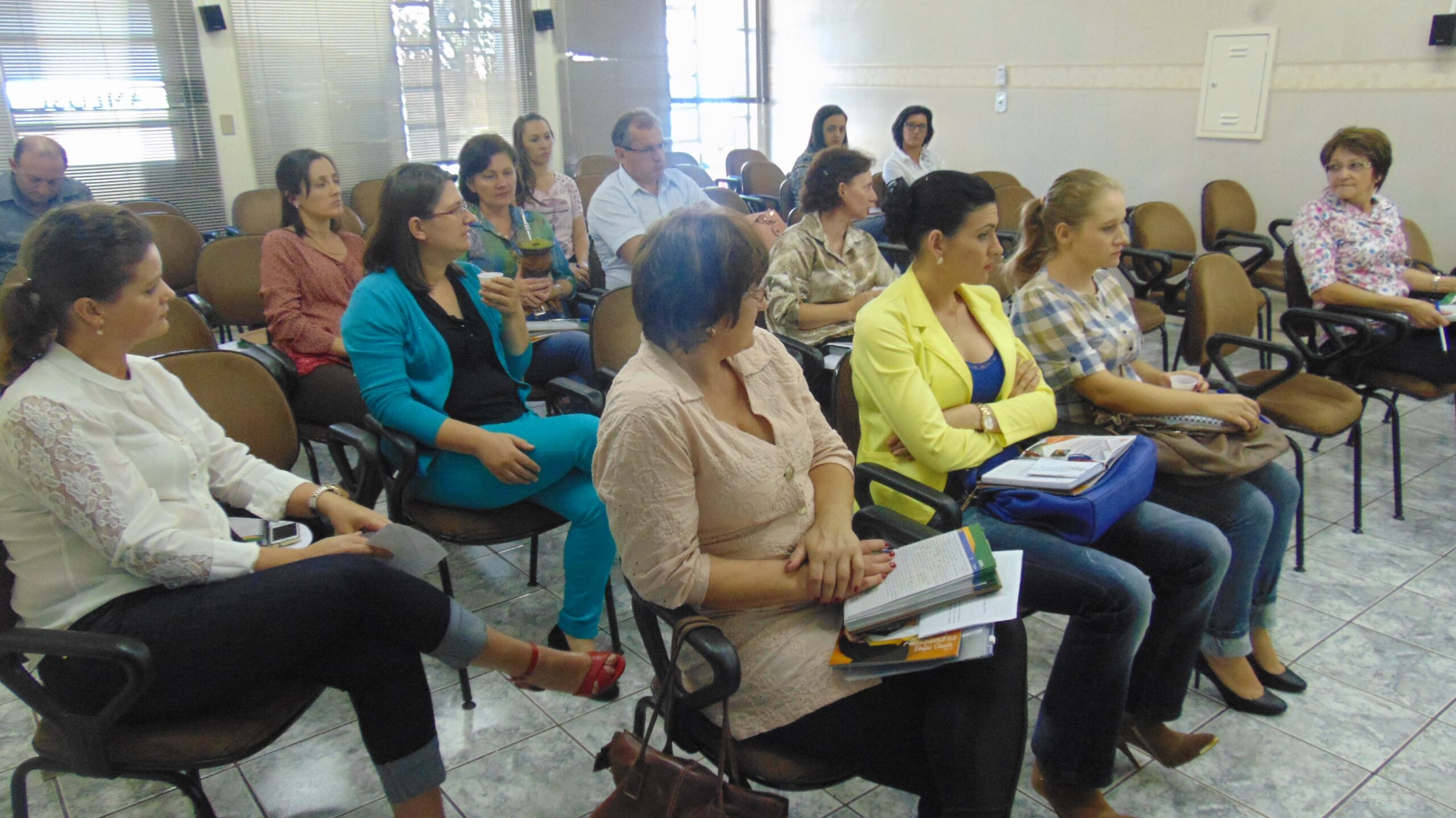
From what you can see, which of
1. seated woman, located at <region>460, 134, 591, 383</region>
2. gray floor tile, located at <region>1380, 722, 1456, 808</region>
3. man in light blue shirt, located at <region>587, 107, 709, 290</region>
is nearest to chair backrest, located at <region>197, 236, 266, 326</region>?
seated woman, located at <region>460, 134, 591, 383</region>

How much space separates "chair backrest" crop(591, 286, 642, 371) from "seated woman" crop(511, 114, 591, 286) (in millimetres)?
1332

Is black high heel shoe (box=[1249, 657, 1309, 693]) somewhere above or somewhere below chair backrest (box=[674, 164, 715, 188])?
below

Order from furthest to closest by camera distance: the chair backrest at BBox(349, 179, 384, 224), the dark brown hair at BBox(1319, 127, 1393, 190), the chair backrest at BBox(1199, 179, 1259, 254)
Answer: the chair backrest at BBox(349, 179, 384, 224)
the chair backrest at BBox(1199, 179, 1259, 254)
the dark brown hair at BBox(1319, 127, 1393, 190)

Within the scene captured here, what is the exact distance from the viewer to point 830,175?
10.3ft

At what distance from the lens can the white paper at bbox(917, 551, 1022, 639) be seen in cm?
142

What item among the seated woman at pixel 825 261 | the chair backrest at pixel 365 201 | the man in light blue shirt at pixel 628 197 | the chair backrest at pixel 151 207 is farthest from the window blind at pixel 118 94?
the seated woman at pixel 825 261

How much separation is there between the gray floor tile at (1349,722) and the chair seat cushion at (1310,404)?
2.75 ft

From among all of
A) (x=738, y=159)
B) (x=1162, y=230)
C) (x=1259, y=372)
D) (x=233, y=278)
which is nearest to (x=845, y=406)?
(x=1259, y=372)

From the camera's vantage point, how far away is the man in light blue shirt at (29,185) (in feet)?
13.8

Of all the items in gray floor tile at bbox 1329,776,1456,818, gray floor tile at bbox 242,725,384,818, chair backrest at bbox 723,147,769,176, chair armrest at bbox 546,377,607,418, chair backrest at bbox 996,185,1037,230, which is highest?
chair backrest at bbox 723,147,769,176

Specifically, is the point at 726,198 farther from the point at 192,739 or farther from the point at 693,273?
the point at 192,739

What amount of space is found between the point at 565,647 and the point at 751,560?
3.45 ft

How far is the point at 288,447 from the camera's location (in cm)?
228

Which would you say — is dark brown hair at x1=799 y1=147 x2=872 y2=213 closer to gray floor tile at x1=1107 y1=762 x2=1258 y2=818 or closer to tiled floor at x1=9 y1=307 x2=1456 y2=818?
tiled floor at x1=9 y1=307 x2=1456 y2=818
